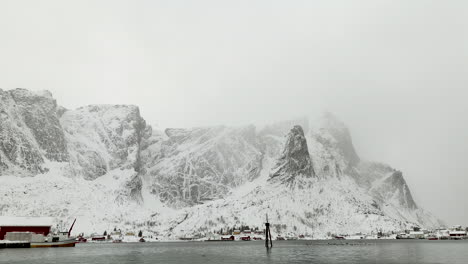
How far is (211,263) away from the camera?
422 ft

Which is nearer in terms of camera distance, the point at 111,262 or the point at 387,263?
the point at 387,263

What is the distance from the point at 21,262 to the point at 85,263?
63.5 ft

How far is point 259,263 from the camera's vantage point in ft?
422

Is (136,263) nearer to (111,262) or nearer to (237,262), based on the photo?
(111,262)

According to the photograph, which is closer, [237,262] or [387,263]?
[387,263]

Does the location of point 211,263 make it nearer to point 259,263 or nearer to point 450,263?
point 259,263

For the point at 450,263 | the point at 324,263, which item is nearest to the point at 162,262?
the point at 324,263

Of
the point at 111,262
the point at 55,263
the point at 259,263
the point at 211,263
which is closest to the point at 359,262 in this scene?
the point at 259,263

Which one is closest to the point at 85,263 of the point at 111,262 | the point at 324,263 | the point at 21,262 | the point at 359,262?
the point at 111,262

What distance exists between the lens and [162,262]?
134000mm

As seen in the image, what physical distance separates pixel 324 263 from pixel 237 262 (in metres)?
26.8

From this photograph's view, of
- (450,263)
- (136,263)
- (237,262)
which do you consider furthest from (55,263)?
(450,263)

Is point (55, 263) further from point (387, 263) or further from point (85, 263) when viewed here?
point (387, 263)

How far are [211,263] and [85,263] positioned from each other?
3869 cm
